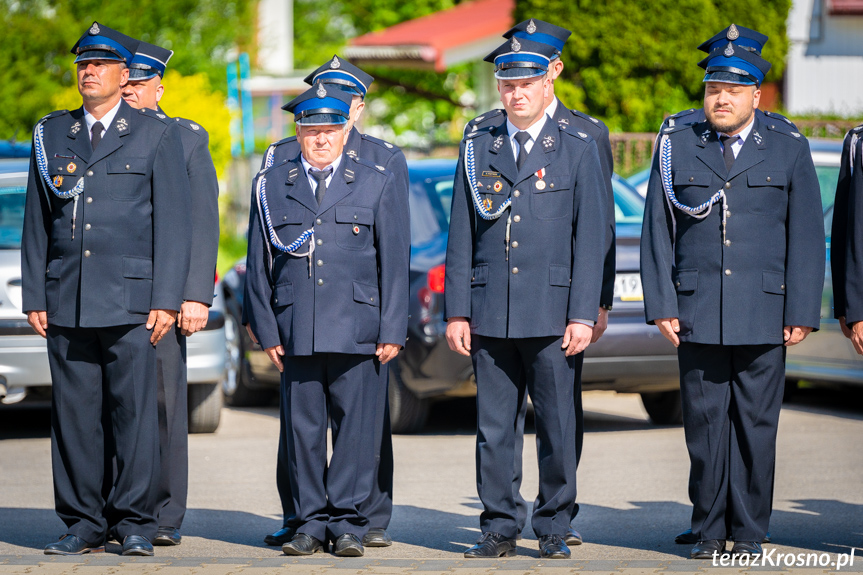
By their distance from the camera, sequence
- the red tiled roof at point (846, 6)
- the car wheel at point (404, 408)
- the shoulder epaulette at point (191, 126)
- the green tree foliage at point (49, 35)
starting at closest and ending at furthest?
the shoulder epaulette at point (191, 126), the car wheel at point (404, 408), the red tiled roof at point (846, 6), the green tree foliage at point (49, 35)

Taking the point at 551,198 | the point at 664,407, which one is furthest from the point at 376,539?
the point at 664,407

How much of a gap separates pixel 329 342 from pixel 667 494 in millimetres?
2341

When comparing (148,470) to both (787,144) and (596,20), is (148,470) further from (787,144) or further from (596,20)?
(596,20)

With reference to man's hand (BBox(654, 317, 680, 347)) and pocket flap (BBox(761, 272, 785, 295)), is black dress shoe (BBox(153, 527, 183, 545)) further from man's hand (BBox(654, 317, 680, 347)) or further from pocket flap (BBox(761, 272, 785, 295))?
pocket flap (BBox(761, 272, 785, 295))

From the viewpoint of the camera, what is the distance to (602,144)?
20.2ft

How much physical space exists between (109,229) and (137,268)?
198 millimetres

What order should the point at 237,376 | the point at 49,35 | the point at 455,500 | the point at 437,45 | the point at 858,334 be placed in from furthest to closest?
the point at 49,35, the point at 437,45, the point at 237,376, the point at 455,500, the point at 858,334

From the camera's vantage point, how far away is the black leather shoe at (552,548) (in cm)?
539

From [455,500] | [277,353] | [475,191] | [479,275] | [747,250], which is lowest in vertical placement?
[455,500]

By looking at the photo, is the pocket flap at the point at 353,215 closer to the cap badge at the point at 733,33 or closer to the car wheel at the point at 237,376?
the cap badge at the point at 733,33

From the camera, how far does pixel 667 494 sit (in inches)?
274

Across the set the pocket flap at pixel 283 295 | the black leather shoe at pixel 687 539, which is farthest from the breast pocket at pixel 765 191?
the pocket flap at pixel 283 295

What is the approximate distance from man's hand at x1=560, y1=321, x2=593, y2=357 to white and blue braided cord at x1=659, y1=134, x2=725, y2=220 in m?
0.63

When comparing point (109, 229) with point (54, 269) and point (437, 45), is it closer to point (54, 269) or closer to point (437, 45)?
point (54, 269)
